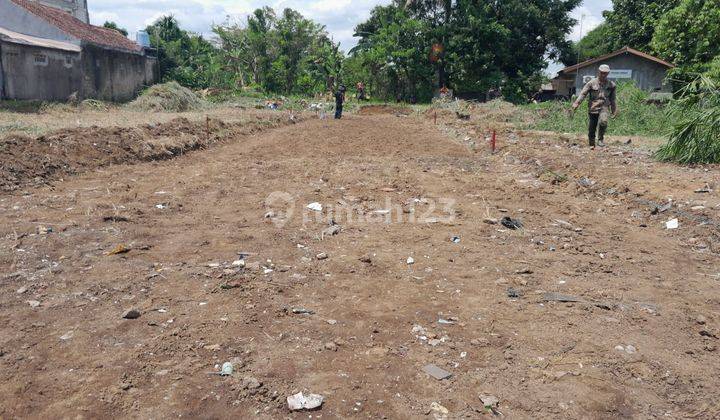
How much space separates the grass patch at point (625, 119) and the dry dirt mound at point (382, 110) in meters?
9.83

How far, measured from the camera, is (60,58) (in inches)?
762

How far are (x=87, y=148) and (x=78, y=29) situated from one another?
52.8 ft

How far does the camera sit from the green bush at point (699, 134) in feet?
27.1

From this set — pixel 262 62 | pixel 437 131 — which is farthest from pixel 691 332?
pixel 262 62

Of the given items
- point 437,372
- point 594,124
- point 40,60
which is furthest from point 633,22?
point 437,372

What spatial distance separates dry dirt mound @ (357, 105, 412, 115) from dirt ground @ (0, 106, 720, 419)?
66.4 ft

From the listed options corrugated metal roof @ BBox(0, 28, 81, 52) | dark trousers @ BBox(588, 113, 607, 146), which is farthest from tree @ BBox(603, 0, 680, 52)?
corrugated metal roof @ BBox(0, 28, 81, 52)

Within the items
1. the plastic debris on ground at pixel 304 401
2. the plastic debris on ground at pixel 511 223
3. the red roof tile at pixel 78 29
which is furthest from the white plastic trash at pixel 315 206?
the red roof tile at pixel 78 29

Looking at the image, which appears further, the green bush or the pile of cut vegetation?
the pile of cut vegetation

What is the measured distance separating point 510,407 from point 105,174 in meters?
7.73

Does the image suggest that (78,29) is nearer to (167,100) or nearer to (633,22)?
(167,100)

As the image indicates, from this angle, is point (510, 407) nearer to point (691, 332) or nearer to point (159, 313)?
point (691, 332)

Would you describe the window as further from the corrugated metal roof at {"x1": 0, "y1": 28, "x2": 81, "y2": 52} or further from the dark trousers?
the dark trousers

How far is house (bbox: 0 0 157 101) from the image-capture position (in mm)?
17375
